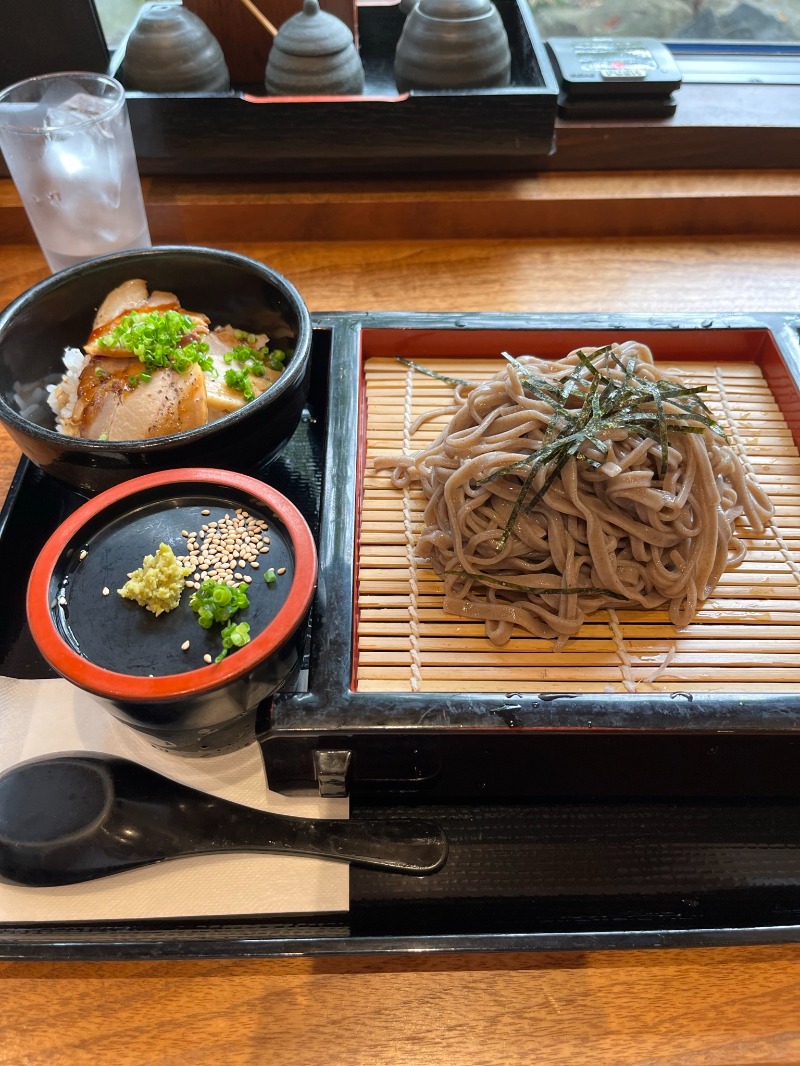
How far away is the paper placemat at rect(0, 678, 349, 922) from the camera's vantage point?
1164 mm

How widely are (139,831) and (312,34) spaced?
2.01 metres

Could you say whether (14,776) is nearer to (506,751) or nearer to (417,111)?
(506,751)

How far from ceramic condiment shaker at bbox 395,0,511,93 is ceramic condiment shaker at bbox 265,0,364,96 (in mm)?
177

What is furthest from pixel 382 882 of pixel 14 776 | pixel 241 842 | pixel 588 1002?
pixel 14 776

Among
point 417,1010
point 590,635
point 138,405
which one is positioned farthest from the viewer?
point 138,405

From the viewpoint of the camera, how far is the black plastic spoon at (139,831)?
119 cm

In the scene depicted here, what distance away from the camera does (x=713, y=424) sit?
143 centimetres

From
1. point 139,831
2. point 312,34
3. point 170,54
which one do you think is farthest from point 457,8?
point 139,831

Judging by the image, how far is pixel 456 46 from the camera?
7.02 ft

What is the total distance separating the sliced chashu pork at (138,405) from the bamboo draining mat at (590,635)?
1.20ft

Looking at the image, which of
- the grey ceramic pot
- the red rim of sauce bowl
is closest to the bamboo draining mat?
the red rim of sauce bowl

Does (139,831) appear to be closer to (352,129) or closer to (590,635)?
(590,635)

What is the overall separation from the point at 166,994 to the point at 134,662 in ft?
1.57

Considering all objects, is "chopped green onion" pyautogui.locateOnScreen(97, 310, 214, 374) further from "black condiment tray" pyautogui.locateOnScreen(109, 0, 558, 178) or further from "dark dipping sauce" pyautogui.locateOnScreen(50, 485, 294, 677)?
"black condiment tray" pyautogui.locateOnScreen(109, 0, 558, 178)
